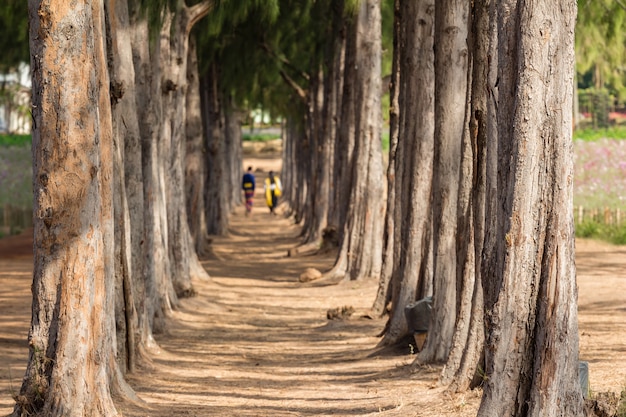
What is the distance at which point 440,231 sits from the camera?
10.3m

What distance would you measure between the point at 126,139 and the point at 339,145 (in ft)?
34.7

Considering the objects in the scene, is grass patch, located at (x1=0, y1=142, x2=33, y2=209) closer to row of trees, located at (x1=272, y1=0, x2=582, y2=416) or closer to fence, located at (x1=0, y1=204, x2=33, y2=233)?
fence, located at (x1=0, y1=204, x2=33, y2=233)

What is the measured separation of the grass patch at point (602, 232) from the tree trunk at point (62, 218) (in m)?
16.5

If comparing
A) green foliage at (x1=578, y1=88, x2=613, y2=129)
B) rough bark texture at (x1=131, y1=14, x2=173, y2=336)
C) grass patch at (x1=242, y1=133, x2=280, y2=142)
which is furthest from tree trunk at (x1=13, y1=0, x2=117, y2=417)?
grass patch at (x1=242, y1=133, x2=280, y2=142)

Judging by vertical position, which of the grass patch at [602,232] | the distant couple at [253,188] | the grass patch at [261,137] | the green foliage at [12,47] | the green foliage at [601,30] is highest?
the grass patch at [261,137]

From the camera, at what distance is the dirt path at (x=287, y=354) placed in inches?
353

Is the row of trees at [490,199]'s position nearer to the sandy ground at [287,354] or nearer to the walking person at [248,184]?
the sandy ground at [287,354]

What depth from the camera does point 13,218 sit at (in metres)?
30.3

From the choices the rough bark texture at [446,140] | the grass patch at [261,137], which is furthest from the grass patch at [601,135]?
the grass patch at [261,137]

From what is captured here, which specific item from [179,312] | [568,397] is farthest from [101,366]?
[179,312]

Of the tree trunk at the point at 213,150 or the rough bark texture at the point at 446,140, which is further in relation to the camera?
the tree trunk at the point at 213,150

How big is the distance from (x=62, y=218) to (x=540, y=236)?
3170 millimetres

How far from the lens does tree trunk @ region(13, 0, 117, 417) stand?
745cm

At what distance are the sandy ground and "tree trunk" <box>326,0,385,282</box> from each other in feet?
1.87
